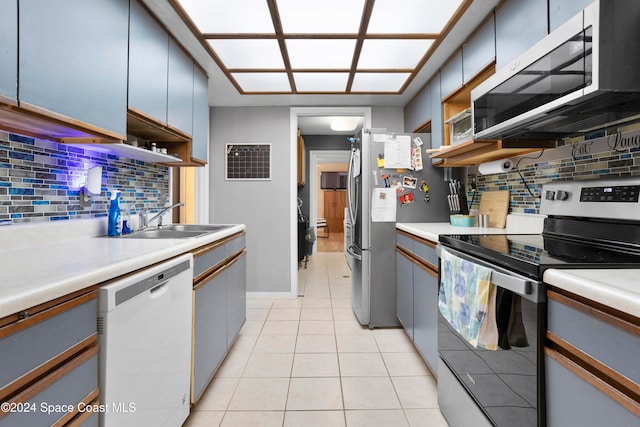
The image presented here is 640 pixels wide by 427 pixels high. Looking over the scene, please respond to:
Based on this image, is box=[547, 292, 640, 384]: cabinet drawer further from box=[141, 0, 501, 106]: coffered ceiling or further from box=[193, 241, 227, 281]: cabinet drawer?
box=[141, 0, 501, 106]: coffered ceiling

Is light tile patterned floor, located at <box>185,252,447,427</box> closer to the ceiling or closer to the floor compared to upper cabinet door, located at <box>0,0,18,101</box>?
closer to the floor

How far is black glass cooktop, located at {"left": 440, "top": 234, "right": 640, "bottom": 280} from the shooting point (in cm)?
89

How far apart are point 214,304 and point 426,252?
4.21 feet

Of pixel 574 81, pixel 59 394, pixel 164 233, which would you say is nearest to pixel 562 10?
pixel 574 81

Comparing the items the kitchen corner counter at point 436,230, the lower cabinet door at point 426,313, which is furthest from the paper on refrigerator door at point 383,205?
the lower cabinet door at point 426,313

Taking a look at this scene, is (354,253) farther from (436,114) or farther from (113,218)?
(113,218)

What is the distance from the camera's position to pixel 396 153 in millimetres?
2604

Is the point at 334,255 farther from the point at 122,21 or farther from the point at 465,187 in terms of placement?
the point at 122,21

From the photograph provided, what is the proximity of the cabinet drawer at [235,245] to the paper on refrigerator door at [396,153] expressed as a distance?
1.30 meters

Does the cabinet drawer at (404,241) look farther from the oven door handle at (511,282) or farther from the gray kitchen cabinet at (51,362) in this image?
the gray kitchen cabinet at (51,362)

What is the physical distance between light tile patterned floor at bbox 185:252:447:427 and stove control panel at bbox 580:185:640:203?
1.20 m

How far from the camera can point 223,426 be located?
1.50m

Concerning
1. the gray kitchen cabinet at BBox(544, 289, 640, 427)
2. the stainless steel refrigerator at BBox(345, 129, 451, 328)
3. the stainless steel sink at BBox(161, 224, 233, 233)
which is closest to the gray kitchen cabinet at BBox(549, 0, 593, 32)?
the gray kitchen cabinet at BBox(544, 289, 640, 427)

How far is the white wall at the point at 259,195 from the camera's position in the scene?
3.53 metres
